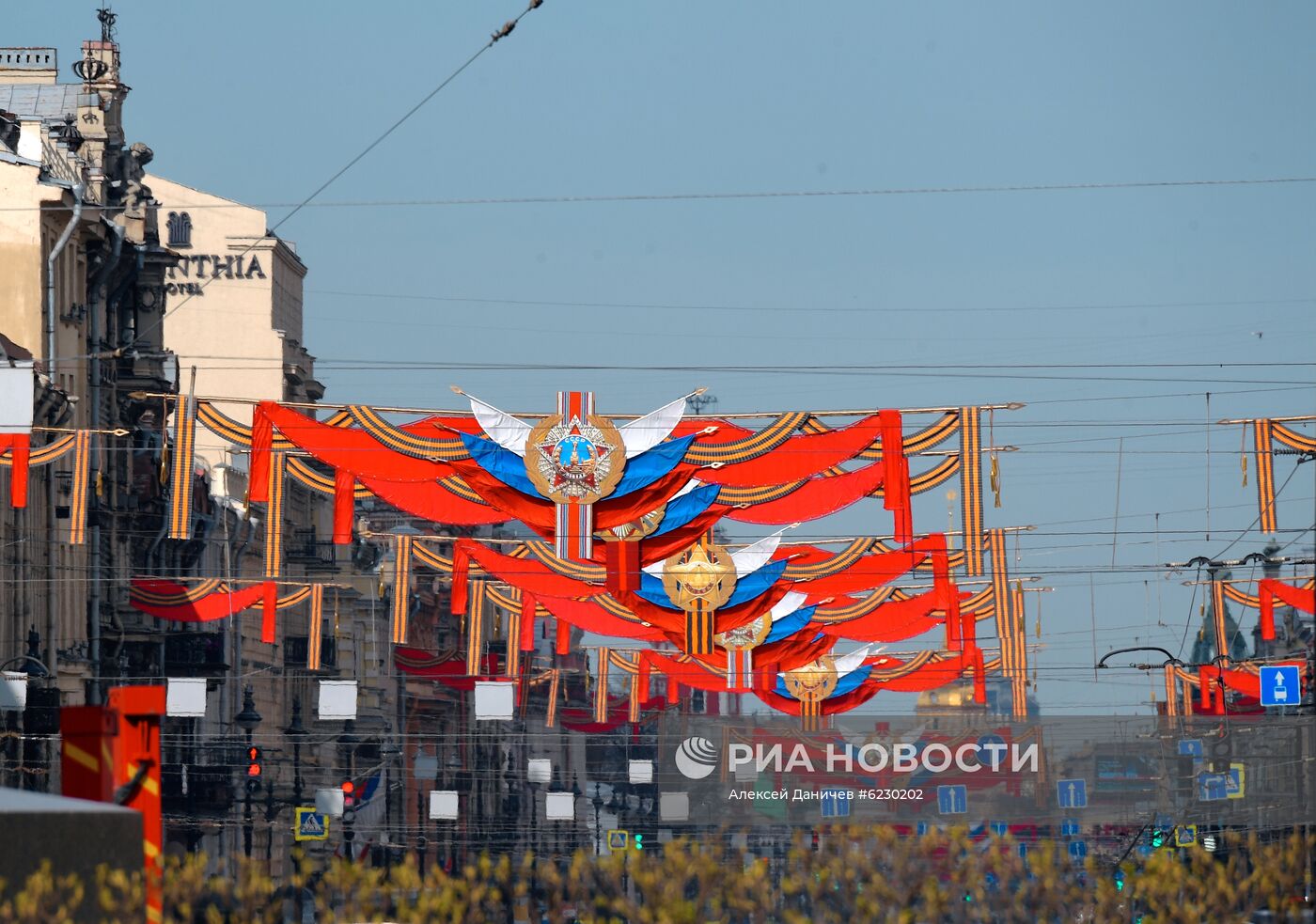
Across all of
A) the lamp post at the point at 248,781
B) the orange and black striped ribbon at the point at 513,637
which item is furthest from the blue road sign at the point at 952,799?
the lamp post at the point at 248,781

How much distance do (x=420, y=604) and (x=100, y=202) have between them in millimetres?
41828

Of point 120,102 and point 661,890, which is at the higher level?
point 120,102

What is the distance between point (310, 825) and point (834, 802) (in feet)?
50.7

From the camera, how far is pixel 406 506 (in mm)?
33062

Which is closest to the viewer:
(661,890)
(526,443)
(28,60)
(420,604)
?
(661,890)

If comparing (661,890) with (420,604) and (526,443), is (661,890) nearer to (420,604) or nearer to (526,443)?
(526,443)

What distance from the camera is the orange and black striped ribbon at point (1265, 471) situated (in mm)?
32562

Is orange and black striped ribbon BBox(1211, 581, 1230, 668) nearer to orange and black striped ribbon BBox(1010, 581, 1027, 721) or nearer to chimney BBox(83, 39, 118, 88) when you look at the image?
orange and black striped ribbon BBox(1010, 581, 1027, 721)

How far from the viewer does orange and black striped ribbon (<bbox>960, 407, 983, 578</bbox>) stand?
32969mm

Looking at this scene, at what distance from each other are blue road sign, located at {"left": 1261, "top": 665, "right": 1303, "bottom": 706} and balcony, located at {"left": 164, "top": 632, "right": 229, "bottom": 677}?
26.0m

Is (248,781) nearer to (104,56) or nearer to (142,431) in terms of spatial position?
(142,431)

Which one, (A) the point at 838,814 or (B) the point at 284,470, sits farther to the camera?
(A) the point at 838,814

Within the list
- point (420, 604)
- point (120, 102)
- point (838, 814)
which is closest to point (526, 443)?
point (838, 814)

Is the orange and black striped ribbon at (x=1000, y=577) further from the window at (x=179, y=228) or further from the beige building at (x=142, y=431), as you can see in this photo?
the window at (x=179, y=228)
